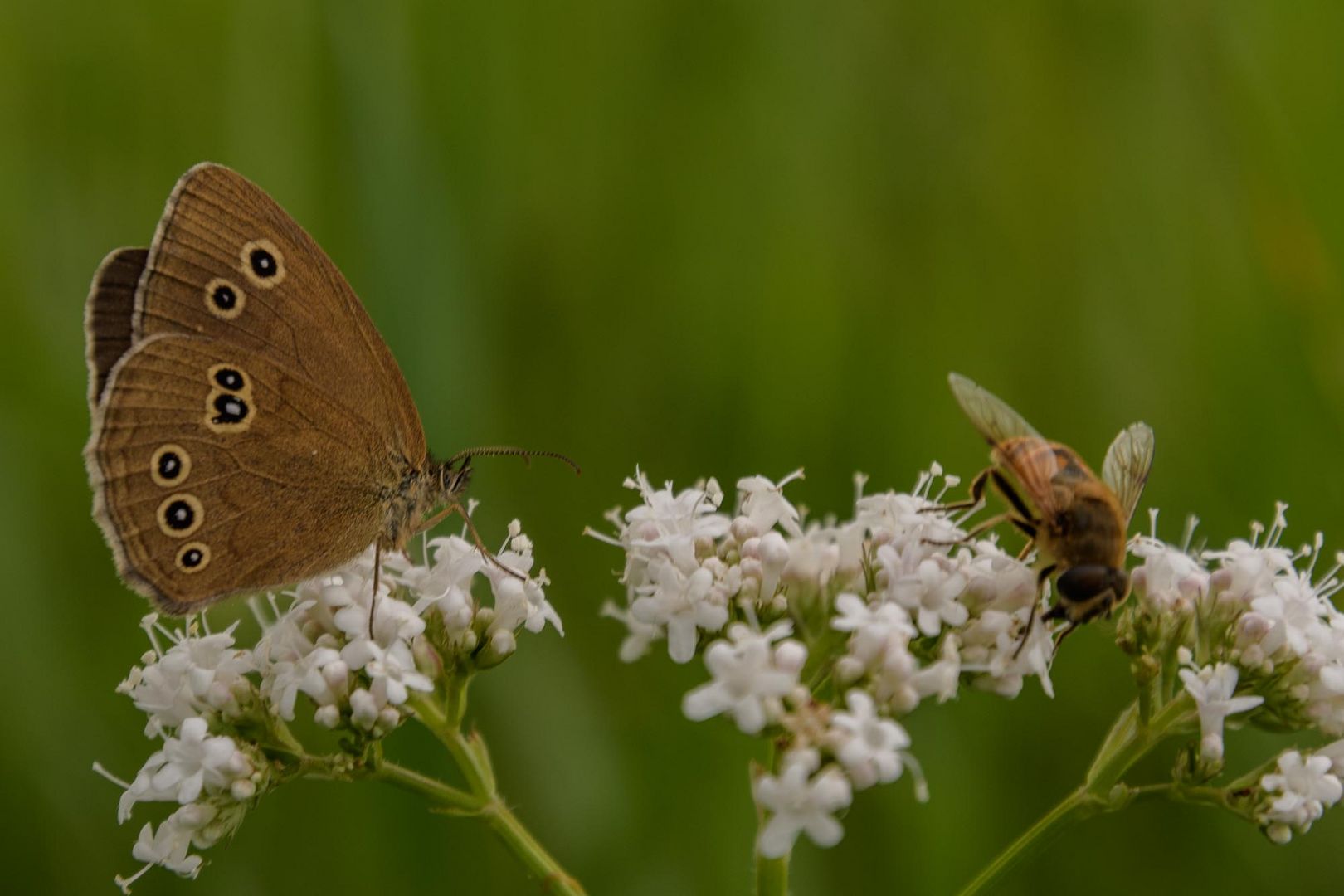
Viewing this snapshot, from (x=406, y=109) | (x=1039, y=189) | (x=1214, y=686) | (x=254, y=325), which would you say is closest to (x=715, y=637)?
(x=1214, y=686)

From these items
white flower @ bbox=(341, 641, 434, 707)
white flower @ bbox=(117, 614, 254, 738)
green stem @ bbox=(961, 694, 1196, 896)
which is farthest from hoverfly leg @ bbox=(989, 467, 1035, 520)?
white flower @ bbox=(117, 614, 254, 738)

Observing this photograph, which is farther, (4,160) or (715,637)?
(4,160)

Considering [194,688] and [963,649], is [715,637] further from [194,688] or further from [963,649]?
[194,688]

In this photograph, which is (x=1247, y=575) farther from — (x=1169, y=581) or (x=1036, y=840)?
(x=1036, y=840)

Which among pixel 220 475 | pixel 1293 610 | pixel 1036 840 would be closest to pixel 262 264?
pixel 220 475

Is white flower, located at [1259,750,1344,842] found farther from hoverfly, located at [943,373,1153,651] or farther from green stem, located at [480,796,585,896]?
green stem, located at [480,796,585,896]
